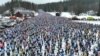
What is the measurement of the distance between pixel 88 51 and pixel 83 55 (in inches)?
58.2

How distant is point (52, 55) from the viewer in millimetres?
22984

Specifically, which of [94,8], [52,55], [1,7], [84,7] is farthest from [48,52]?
[1,7]

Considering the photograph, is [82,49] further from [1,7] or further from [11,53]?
[1,7]

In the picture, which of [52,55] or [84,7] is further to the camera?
[84,7]

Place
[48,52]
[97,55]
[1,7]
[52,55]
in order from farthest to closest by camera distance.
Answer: [1,7] < [48,52] < [52,55] < [97,55]

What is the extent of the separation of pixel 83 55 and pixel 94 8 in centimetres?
9366

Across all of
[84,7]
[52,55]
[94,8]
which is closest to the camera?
[52,55]

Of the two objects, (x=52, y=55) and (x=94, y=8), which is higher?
(x=52, y=55)

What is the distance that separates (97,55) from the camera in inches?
818

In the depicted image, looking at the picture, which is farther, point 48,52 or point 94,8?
point 94,8

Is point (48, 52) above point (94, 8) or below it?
above

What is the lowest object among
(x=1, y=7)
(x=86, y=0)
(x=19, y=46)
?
(x=1, y=7)

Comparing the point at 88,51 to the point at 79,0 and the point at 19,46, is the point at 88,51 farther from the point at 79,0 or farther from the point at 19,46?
the point at 79,0

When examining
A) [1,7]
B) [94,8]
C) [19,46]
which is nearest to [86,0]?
[94,8]
